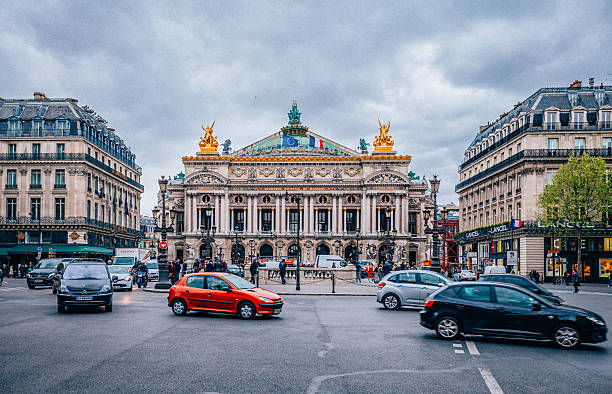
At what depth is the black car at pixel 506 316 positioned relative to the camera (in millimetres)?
13550

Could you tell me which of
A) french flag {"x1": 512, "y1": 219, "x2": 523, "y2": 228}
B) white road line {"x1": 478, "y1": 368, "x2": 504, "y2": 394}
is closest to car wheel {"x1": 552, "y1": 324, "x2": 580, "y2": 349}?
white road line {"x1": 478, "y1": 368, "x2": 504, "y2": 394}

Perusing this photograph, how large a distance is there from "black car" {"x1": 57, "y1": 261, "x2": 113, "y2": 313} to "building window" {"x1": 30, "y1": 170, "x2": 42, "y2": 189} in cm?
4732

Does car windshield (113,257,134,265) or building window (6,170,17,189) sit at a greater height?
building window (6,170,17,189)

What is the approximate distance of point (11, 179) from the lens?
210 ft

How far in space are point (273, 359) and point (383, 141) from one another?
86573 mm

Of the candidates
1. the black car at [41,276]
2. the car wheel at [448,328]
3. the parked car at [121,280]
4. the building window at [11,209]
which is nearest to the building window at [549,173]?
the parked car at [121,280]

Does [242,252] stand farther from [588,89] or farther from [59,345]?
[59,345]

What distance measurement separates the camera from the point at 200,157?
94938mm

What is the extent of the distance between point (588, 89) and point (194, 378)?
59684 mm

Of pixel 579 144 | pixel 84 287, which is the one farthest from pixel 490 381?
pixel 579 144

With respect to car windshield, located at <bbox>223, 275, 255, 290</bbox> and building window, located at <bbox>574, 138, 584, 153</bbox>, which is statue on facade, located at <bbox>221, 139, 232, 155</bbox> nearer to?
building window, located at <bbox>574, 138, 584, 153</bbox>

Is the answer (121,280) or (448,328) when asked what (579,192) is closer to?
(121,280)

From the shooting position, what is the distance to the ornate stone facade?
92.7 meters

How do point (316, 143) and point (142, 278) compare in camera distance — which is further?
point (316, 143)
